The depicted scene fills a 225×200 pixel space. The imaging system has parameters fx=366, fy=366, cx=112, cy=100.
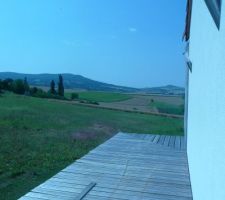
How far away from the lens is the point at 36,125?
1248cm

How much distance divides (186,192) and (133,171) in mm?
1217

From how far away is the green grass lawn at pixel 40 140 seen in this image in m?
6.78

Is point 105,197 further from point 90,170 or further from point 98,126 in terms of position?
point 98,126

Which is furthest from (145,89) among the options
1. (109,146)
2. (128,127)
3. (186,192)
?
(186,192)

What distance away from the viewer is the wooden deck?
441cm

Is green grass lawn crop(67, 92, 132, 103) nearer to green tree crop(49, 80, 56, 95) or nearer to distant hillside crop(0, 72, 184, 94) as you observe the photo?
green tree crop(49, 80, 56, 95)

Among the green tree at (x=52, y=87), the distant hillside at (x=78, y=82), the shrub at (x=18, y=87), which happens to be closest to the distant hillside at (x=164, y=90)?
the distant hillside at (x=78, y=82)

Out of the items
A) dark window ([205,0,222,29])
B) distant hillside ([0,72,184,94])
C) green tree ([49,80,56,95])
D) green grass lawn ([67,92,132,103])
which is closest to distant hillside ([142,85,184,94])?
distant hillside ([0,72,184,94])

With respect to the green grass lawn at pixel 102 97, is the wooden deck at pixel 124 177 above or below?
below

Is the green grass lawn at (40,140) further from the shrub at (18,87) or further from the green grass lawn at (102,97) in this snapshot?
the green grass lawn at (102,97)

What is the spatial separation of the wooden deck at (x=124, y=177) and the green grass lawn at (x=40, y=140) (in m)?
1.18

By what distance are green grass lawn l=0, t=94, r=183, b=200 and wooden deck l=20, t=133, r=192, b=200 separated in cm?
118

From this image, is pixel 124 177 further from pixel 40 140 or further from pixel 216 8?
pixel 40 140

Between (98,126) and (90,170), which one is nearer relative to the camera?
(90,170)
